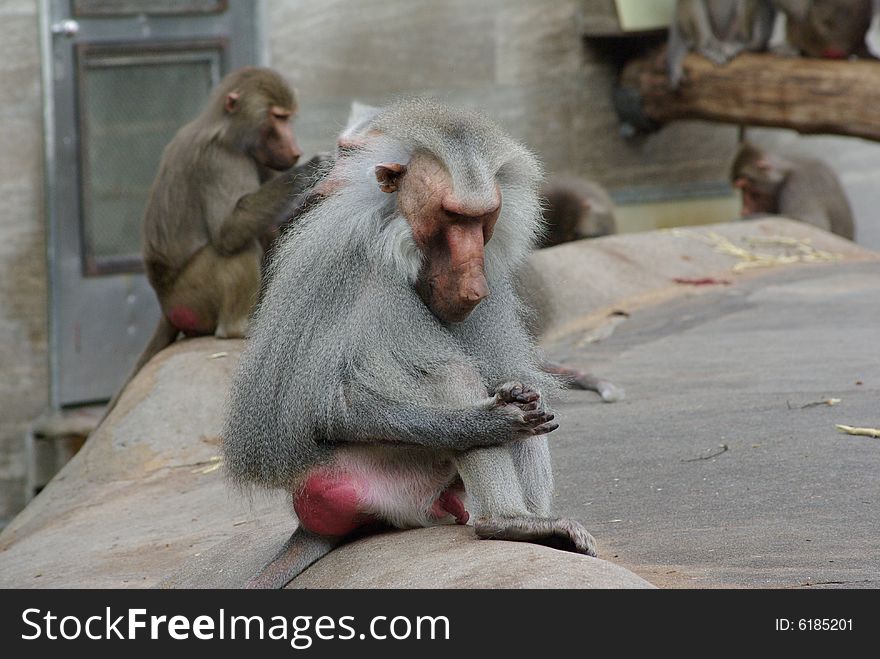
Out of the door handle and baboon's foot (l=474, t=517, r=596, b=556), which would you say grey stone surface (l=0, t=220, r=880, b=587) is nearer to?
baboon's foot (l=474, t=517, r=596, b=556)

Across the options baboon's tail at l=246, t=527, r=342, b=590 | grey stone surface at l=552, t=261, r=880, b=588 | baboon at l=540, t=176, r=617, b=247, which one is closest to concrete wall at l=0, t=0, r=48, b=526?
grey stone surface at l=552, t=261, r=880, b=588

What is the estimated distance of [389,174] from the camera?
121 inches

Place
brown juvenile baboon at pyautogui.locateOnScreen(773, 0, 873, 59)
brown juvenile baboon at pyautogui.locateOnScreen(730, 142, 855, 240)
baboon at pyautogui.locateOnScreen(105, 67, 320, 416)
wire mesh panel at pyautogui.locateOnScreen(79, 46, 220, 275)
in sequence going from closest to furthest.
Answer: baboon at pyautogui.locateOnScreen(105, 67, 320, 416) → wire mesh panel at pyautogui.locateOnScreen(79, 46, 220, 275) → brown juvenile baboon at pyautogui.locateOnScreen(773, 0, 873, 59) → brown juvenile baboon at pyautogui.locateOnScreen(730, 142, 855, 240)

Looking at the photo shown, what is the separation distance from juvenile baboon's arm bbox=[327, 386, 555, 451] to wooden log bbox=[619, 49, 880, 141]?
21.6 ft

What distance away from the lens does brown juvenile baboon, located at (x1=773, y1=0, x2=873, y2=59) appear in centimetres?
943

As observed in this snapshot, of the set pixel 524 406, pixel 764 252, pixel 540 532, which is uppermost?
pixel 524 406

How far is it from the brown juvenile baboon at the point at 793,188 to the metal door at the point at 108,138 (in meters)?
4.43

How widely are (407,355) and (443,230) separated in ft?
0.97

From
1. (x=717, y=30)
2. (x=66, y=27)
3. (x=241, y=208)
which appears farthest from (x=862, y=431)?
(x=717, y=30)

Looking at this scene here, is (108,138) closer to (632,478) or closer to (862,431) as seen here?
(632,478)

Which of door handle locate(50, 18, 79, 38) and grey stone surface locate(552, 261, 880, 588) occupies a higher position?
door handle locate(50, 18, 79, 38)

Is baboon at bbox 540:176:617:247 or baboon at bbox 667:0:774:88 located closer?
baboon at bbox 540:176:617:247
